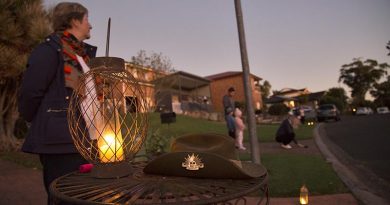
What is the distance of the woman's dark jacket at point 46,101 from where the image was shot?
2.00m

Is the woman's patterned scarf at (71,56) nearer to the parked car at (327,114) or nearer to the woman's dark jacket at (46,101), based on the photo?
the woman's dark jacket at (46,101)

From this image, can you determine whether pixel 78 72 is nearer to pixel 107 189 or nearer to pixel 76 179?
pixel 76 179

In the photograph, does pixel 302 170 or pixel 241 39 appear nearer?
pixel 241 39

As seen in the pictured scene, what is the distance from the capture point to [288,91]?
323 feet

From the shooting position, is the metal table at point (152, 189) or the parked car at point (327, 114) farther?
the parked car at point (327, 114)

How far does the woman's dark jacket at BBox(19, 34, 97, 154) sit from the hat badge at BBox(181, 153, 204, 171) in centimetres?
97

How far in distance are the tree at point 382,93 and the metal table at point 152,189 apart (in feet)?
317

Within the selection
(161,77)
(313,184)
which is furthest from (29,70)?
(161,77)

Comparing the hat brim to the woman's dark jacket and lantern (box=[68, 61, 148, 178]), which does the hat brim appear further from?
the woman's dark jacket

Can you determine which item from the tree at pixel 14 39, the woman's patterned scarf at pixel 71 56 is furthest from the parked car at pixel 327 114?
the woman's patterned scarf at pixel 71 56

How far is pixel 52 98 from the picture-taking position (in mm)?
2098

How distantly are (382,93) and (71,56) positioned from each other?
337 ft

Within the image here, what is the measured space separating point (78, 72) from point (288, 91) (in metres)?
101

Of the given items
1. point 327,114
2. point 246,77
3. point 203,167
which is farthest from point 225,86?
point 203,167
